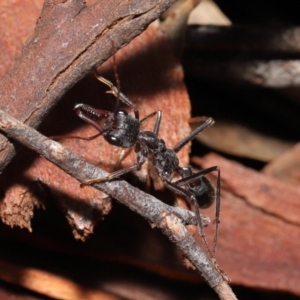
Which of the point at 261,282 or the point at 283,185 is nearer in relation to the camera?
the point at 261,282

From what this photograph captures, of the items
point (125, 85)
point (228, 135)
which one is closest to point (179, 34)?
point (125, 85)

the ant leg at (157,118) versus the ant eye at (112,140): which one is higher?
the ant eye at (112,140)

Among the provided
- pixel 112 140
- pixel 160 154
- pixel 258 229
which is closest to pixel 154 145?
pixel 160 154

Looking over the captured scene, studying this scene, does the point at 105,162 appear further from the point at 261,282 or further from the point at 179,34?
the point at 261,282

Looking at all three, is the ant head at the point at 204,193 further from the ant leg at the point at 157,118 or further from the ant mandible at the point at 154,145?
the ant leg at the point at 157,118

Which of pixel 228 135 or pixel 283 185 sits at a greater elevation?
pixel 228 135

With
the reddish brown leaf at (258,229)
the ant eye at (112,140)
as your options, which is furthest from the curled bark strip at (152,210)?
the reddish brown leaf at (258,229)

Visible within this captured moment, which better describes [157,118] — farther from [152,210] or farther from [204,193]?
[152,210]
